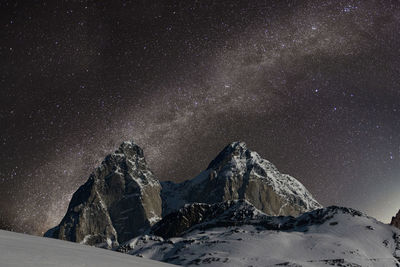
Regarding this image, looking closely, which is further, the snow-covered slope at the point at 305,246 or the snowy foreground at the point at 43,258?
the snow-covered slope at the point at 305,246

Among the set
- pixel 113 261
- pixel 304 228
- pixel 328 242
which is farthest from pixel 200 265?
pixel 113 261

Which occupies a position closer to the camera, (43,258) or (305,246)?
(43,258)

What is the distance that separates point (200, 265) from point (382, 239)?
72287 millimetres

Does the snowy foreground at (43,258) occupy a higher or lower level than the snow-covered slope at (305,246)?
lower

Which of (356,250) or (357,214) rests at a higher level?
(357,214)

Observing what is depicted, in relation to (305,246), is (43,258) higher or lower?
lower

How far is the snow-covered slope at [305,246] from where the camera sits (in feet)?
403

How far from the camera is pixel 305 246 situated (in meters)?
136

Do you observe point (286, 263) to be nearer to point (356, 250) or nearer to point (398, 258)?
point (356, 250)

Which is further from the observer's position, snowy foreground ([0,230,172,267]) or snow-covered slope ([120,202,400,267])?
snow-covered slope ([120,202,400,267])

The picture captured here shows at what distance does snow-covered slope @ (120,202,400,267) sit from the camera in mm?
122688

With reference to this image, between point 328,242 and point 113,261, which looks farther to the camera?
point 328,242

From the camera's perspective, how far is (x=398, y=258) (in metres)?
126

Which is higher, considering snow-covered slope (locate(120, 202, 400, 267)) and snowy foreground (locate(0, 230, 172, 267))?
snow-covered slope (locate(120, 202, 400, 267))
